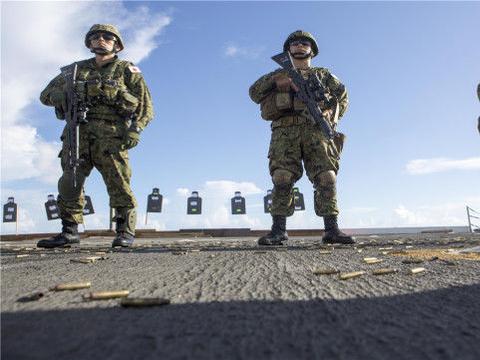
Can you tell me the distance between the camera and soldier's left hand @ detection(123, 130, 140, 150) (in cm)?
413

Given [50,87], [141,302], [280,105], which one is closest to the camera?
[141,302]

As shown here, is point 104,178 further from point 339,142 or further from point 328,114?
point 339,142

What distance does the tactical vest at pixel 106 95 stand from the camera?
412 cm

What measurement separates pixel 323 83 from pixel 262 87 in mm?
728

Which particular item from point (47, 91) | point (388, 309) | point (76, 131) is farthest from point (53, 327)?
point (47, 91)

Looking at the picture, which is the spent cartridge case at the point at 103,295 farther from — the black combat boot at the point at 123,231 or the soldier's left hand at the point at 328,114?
the soldier's left hand at the point at 328,114

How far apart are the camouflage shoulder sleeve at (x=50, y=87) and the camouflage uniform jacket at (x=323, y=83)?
213 cm

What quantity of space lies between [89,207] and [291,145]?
14.6 meters

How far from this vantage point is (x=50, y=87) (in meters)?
4.44

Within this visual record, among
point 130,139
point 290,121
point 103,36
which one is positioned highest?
point 103,36

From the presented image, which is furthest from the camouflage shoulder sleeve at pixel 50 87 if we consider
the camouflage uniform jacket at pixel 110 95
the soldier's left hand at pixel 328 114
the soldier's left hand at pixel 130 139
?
the soldier's left hand at pixel 328 114

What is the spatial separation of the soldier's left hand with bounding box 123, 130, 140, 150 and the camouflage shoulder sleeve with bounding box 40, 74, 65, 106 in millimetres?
1001

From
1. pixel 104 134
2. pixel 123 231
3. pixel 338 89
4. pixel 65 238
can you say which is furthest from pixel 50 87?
pixel 338 89

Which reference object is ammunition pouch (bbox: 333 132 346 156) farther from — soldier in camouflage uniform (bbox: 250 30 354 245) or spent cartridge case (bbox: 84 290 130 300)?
spent cartridge case (bbox: 84 290 130 300)
